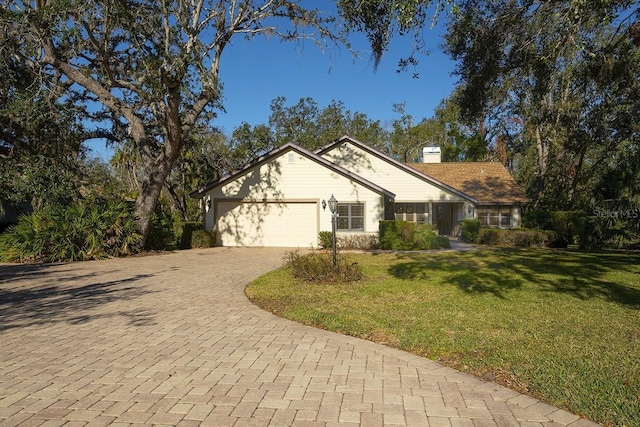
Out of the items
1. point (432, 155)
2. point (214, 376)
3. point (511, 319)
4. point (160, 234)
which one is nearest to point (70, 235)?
point (160, 234)

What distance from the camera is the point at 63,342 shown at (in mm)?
5340

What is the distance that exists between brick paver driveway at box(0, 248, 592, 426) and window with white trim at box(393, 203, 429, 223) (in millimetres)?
17820

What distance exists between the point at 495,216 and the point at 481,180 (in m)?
2.97

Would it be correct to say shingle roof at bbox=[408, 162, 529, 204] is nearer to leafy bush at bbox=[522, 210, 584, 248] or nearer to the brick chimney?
the brick chimney

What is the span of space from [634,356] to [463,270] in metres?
6.90

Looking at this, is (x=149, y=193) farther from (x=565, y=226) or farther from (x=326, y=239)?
(x=565, y=226)

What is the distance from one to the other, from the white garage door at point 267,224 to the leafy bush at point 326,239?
996 mm

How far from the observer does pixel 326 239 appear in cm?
1883

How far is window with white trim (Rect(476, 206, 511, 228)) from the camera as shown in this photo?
82.4 ft

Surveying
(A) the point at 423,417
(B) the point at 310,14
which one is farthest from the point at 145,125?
(A) the point at 423,417

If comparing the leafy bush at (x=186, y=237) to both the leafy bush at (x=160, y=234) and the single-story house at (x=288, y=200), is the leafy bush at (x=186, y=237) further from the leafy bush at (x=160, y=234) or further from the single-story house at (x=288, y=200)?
the single-story house at (x=288, y=200)

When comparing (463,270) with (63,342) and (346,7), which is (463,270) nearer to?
(346,7)

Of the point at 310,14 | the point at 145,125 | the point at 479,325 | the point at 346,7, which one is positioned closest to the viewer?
the point at 479,325

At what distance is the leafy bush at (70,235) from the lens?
561 inches
